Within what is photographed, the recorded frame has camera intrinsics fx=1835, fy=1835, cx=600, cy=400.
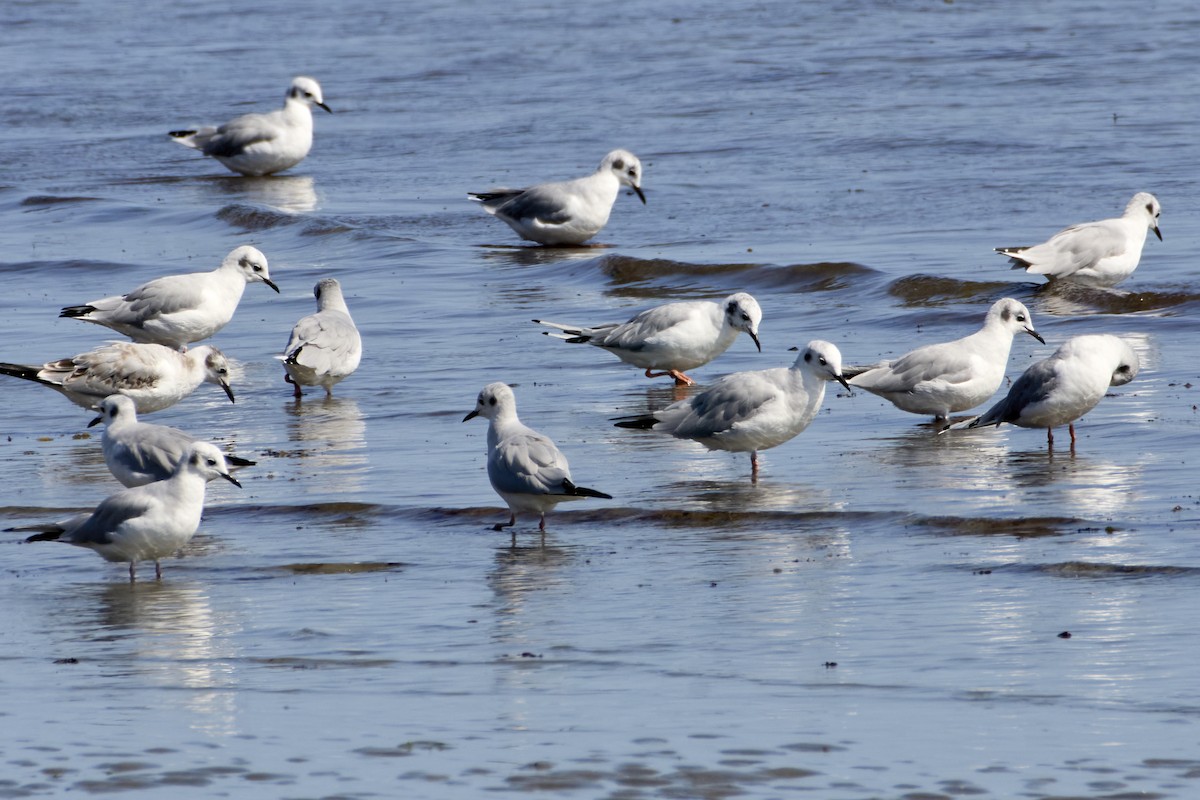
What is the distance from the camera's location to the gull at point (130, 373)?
10484 mm

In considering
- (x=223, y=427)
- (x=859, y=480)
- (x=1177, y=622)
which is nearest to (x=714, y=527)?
(x=859, y=480)

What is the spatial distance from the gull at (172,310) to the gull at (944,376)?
4695 millimetres

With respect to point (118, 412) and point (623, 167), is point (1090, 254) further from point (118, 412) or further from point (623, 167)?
point (118, 412)

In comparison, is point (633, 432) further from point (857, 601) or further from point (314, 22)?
point (314, 22)

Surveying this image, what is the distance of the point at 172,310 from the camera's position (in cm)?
1238

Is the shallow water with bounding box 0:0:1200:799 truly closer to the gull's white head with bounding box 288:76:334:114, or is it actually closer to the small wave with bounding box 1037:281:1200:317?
the small wave with bounding box 1037:281:1200:317

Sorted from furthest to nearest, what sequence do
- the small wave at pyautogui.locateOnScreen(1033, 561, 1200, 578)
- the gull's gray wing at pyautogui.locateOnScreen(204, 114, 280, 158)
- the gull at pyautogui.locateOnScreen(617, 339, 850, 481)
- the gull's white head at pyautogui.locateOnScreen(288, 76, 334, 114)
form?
1. the gull's white head at pyautogui.locateOnScreen(288, 76, 334, 114)
2. the gull's gray wing at pyautogui.locateOnScreen(204, 114, 280, 158)
3. the gull at pyautogui.locateOnScreen(617, 339, 850, 481)
4. the small wave at pyautogui.locateOnScreen(1033, 561, 1200, 578)

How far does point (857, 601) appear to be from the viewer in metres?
6.76

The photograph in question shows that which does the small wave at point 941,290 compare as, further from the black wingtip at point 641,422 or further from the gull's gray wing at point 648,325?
the black wingtip at point 641,422

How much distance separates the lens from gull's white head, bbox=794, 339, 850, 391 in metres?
9.14

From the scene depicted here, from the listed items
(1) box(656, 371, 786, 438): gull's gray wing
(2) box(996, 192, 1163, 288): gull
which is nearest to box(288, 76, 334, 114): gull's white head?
(2) box(996, 192, 1163, 288): gull

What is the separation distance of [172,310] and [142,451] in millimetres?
4007

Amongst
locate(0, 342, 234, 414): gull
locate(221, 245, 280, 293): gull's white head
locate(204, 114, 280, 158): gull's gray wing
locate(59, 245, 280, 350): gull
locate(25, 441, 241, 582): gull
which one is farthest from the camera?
locate(204, 114, 280, 158): gull's gray wing

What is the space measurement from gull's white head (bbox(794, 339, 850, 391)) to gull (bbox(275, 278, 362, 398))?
10.8 feet
